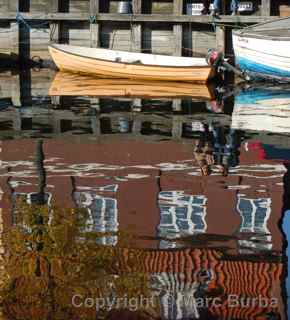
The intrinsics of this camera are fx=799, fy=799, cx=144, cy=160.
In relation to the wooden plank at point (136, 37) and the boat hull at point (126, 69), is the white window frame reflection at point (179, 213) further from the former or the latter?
the wooden plank at point (136, 37)

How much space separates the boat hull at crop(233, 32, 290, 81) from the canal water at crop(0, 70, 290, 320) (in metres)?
5.77

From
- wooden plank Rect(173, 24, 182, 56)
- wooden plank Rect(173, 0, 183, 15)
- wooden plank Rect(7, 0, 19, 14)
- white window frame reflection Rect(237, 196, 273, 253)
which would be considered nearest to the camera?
white window frame reflection Rect(237, 196, 273, 253)

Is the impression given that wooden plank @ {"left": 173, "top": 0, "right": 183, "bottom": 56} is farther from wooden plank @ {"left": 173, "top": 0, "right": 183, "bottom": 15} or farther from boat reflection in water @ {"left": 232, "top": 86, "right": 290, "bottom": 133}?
boat reflection in water @ {"left": 232, "top": 86, "right": 290, "bottom": 133}

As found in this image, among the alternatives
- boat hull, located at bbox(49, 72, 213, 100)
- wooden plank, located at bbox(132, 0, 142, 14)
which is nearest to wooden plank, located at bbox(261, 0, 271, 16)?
wooden plank, located at bbox(132, 0, 142, 14)

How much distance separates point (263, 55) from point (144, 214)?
53.0 ft

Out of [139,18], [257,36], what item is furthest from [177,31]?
[257,36]

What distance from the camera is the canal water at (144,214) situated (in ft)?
22.5

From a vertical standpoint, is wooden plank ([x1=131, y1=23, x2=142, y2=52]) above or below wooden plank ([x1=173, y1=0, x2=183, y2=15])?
below

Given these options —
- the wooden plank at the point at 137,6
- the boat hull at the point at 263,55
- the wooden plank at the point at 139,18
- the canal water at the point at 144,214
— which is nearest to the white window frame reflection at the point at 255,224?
the canal water at the point at 144,214

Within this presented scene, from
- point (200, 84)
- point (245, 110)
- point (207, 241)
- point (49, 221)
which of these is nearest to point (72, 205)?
point (49, 221)

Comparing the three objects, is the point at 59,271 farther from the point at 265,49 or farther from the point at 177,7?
the point at 177,7

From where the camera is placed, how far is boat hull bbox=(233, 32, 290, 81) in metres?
24.6

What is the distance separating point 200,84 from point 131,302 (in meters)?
18.8

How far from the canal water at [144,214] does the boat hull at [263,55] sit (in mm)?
5767
